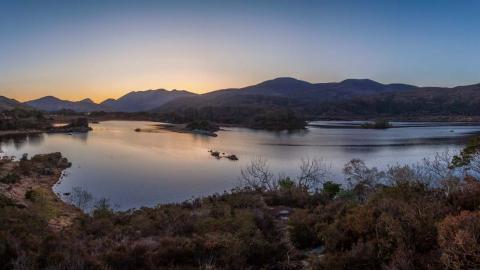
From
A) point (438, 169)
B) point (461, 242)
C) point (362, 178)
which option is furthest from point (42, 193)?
point (461, 242)

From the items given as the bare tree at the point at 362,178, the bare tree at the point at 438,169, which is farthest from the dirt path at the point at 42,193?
the bare tree at the point at 438,169

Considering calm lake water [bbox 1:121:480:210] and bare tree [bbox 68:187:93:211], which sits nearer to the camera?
bare tree [bbox 68:187:93:211]

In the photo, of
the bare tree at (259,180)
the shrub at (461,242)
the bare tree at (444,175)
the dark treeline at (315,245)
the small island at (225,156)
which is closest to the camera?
the shrub at (461,242)

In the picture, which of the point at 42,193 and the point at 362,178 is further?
the point at 362,178

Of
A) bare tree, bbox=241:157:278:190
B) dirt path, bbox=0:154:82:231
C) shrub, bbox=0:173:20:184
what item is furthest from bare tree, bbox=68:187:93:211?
bare tree, bbox=241:157:278:190

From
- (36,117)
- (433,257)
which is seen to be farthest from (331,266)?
(36,117)

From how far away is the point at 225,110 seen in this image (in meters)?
162

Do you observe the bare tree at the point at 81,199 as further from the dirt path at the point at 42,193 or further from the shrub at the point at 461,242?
the shrub at the point at 461,242

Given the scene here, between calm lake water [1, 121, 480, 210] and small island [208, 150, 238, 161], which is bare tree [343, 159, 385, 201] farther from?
small island [208, 150, 238, 161]

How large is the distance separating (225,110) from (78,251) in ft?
510

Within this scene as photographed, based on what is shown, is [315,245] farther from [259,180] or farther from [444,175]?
[259,180]

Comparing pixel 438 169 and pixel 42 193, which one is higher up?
pixel 438 169

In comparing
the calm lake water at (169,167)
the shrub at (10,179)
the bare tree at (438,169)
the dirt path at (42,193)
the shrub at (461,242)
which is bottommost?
the calm lake water at (169,167)

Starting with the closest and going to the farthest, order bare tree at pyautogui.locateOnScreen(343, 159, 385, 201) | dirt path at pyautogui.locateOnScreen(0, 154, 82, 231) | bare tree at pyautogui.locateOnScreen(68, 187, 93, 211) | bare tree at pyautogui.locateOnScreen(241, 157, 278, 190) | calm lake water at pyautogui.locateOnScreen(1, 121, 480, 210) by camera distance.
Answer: dirt path at pyautogui.locateOnScreen(0, 154, 82, 231)
bare tree at pyautogui.locateOnScreen(343, 159, 385, 201)
bare tree at pyautogui.locateOnScreen(68, 187, 93, 211)
bare tree at pyautogui.locateOnScreen(241, 157, 278, 190)
calm lake water at pyautogui.locateOnScreen(1, 121, 480, 210)
